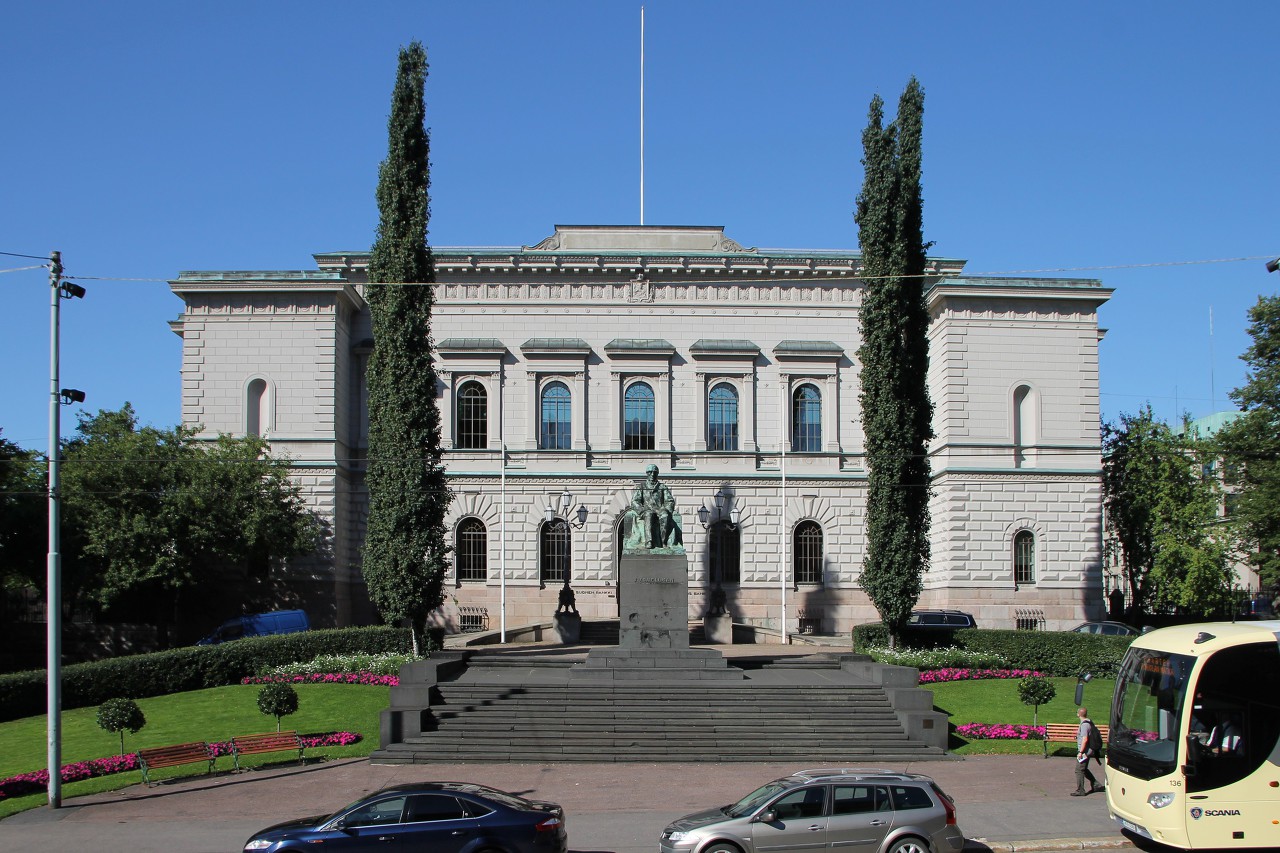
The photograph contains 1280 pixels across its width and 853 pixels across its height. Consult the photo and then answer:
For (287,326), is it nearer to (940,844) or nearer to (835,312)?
(835,312)

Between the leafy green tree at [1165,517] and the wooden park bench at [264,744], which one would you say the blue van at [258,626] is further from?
the leafy green tree at [1165,517]

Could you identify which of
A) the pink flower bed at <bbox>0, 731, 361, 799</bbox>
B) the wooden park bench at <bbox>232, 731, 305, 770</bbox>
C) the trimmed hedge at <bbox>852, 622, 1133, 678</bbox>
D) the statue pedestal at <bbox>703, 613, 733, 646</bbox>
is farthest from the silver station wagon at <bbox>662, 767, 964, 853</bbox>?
the statue pedestal at <bbox>703, 613, 733, 646</bbox>

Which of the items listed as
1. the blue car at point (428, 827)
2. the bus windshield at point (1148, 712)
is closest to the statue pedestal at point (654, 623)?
the bus windshield at point (1148, 712)

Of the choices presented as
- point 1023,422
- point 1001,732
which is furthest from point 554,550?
point 1001,732

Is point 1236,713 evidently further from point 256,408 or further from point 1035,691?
point 256,408

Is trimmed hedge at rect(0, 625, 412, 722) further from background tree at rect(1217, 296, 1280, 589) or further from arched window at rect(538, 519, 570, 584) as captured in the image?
background tree at rect(1217, 296, 1280, 589)

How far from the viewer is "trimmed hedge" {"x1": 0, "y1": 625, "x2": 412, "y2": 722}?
100ft

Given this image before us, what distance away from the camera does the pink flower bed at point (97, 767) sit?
2210 cm

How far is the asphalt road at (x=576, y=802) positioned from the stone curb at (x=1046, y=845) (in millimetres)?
27

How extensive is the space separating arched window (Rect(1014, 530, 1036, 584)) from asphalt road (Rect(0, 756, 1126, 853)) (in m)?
23.5

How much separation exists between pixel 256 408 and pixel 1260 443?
3897cm

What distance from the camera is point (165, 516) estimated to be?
1548 inches

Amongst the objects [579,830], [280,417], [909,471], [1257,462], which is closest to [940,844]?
[579,830]

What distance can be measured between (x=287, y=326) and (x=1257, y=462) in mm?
37898
